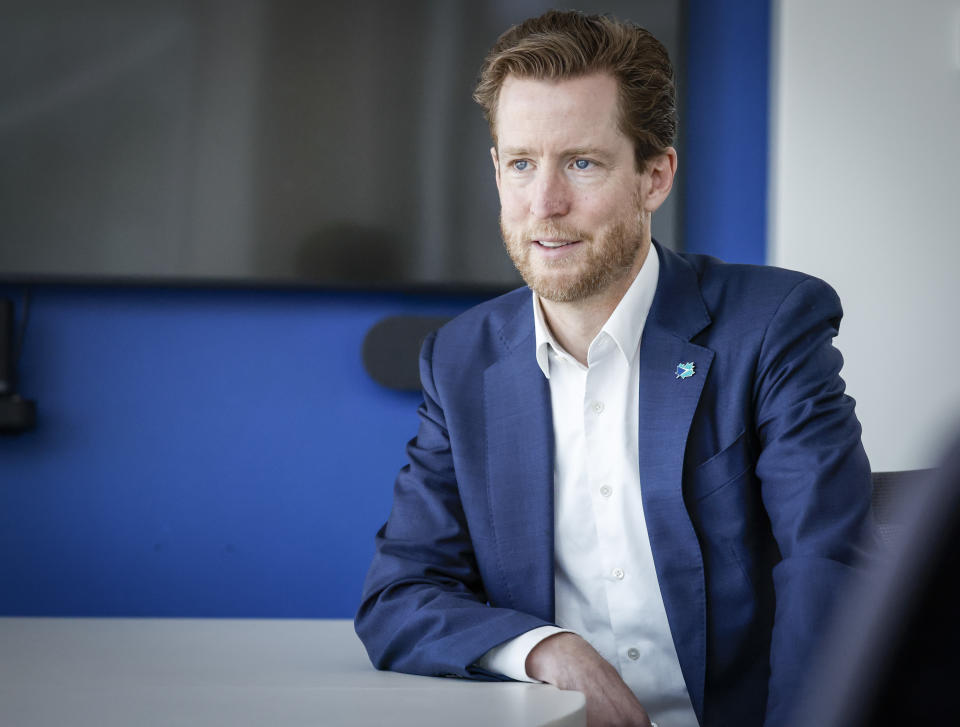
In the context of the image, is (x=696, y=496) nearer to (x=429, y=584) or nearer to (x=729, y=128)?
(x=429, y=584)

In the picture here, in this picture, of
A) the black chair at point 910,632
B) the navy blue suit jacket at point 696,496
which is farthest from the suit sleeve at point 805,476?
the black chair at point 910,632

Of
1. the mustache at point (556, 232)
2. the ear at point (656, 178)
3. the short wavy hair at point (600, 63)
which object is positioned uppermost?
the short wavy hair at point (600, 63)

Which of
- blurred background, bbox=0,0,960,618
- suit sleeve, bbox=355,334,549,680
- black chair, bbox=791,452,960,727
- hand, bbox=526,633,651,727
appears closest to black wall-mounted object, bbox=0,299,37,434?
blurred background, bbox=0,0,960,618

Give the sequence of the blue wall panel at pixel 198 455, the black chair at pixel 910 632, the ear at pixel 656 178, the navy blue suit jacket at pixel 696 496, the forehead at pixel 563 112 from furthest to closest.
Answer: the blue wall panel at pixel 198 455, the ear at pixel 656 178, the forehead at pixel 563 112, the navy blue suit jacket at pixel 696 496, the black chair at pixel 910 632

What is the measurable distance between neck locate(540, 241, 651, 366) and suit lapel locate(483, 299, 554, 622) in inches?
2.3

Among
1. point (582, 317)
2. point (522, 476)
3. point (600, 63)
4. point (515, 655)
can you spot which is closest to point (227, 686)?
point (515, 655)

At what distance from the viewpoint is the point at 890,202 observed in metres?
2.59

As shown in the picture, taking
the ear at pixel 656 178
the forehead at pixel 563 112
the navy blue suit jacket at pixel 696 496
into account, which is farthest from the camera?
the ear at pixel 656 178

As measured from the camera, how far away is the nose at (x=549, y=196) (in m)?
1.54

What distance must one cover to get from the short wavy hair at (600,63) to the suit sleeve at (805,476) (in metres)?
0.36

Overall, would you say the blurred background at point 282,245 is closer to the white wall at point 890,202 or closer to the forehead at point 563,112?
the white wall at point 890,202

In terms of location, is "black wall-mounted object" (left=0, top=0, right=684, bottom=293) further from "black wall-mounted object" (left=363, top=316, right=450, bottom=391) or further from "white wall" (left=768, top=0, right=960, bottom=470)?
"white wall" (left=768, top=0, right=960, bottom=470)

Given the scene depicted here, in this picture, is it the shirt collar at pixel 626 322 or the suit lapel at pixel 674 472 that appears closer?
the suit lapel at pixel 674 472

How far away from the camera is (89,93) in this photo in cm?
260
